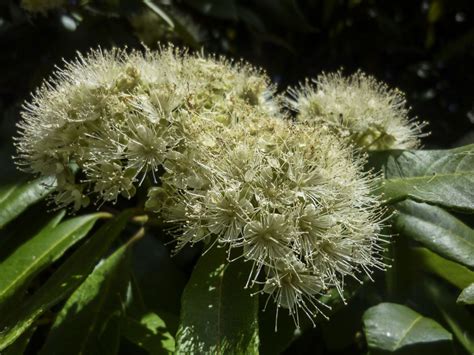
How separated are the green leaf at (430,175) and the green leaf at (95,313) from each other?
970mm

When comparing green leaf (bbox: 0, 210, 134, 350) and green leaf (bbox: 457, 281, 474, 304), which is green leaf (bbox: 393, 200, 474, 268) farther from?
green leaf (bbox: 0, 210, 134, 350)

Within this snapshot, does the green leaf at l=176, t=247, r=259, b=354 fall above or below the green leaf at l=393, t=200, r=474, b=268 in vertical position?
below

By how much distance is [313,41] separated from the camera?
4.46 metres

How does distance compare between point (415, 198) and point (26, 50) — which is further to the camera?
point (26, 50)

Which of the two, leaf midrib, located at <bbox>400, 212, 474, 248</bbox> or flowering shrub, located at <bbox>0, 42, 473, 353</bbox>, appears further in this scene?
leaf midrib, located at <bbox>400, 212, 474, 248</bbox>

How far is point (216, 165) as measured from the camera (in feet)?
6.47

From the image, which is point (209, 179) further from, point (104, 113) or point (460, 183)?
point (460, 183)

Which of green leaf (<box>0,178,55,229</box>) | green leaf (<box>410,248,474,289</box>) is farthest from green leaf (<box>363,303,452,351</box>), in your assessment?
green leaf (<box>0,178,55,229</box>)

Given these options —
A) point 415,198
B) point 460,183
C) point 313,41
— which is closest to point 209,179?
point 415,198

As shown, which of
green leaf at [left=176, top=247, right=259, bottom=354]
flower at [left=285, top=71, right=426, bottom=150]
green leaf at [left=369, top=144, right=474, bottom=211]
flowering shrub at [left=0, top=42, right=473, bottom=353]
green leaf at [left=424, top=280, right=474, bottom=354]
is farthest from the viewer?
flower at [left=285, top=71, right=426, bottom=150]

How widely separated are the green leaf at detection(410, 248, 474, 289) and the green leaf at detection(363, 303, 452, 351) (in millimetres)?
278

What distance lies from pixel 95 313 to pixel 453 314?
1259 mm

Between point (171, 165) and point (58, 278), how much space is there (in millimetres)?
533

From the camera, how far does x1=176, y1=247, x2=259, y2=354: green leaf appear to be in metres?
1.80
